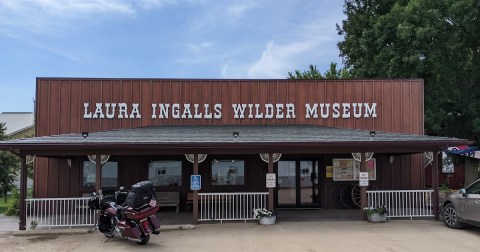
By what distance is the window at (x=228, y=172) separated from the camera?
17.2 meters

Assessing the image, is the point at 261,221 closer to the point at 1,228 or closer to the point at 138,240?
the point at 138,240

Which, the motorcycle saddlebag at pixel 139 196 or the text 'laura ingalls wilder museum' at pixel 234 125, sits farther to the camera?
the text 'laura ingalls wilder museum' at pixel 234 125

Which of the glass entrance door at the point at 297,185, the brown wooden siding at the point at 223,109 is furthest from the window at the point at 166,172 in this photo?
the glass entrance door at the point at 297,185

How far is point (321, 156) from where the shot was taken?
17.4m

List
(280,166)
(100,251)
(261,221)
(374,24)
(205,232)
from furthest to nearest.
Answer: (374,24) < (280,166) < (261,221) < (205,232) < (100,251)

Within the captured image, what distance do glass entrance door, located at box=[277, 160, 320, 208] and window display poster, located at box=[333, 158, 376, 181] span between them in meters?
0.81

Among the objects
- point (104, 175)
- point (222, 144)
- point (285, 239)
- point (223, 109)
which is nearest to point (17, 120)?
point (104, 175)

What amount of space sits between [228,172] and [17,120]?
135 ft

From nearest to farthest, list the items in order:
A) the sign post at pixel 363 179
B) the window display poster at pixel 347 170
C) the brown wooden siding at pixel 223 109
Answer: the sign post at pixel 363 179, the brown wooden siding at pixel 223 109, the window display poster at pixel 347 170

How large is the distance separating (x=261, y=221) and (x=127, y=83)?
7785mm

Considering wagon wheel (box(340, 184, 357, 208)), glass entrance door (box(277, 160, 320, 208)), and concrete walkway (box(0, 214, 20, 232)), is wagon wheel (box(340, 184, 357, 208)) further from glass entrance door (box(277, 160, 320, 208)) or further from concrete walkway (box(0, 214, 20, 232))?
concrete walkway (box(0, 214, 20, 232))

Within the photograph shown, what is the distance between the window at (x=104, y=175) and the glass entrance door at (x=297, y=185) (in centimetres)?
589

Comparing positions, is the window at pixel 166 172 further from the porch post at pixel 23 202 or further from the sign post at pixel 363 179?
the sign post at pixel 363 179

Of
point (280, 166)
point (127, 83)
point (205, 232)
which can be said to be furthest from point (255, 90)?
point (205, 232)
